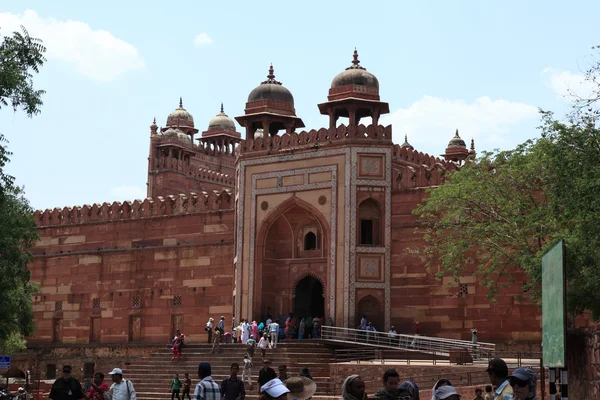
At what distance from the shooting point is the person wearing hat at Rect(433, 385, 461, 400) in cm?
735

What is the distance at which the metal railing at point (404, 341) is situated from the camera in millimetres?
24986

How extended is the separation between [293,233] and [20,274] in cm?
899

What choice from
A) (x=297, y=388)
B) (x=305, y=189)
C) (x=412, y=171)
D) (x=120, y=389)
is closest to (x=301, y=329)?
(x=305, y=189)

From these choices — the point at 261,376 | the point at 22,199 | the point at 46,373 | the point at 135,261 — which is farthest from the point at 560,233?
the point at 46,373

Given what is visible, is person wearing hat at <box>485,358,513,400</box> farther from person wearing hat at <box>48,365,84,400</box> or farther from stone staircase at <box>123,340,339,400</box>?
stone staircase at <box>123,340,339,400</box>

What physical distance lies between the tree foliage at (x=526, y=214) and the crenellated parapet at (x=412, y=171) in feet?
2.15

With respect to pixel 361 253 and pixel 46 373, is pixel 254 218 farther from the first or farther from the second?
pixel 46 373

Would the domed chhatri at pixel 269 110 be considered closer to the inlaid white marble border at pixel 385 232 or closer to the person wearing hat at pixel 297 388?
the inlaid white marble border at pixel 385 232

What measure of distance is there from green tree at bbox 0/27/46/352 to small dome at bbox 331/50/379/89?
8543 mm

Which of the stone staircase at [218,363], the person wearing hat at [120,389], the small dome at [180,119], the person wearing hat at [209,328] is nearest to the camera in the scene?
the person wearing hat at [120,389]

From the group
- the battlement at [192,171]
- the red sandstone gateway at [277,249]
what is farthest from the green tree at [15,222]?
the battlement at [192,171]

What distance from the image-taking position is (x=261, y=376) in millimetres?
13688

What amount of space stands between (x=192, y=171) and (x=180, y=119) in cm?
318

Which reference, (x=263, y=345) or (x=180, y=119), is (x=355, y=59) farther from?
(x=180, y=119)
